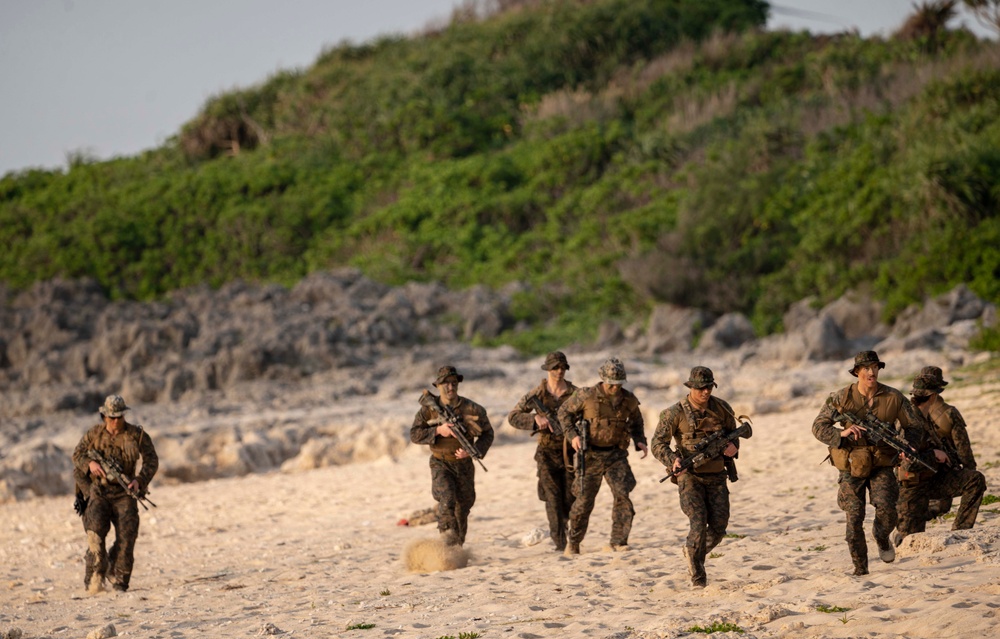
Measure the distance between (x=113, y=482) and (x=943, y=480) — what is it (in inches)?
255

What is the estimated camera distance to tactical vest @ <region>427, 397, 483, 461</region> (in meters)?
11.0

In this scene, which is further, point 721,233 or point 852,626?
point 721,233

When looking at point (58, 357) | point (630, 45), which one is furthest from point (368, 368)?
point (630, 45)

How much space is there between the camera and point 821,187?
90.3ft

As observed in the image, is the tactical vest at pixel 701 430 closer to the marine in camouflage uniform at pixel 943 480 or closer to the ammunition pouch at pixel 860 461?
the ammunition pouch at pixel 860 461

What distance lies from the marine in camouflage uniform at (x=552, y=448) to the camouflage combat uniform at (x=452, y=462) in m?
0.31

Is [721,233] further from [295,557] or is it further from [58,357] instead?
[295,557]

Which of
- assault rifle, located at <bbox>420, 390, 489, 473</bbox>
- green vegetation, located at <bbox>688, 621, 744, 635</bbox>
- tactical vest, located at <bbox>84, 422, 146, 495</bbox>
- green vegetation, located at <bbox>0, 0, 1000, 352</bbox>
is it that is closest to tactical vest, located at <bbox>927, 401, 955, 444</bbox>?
green vegetation, located at <bbox>688, 621, 744, 635</bbox>

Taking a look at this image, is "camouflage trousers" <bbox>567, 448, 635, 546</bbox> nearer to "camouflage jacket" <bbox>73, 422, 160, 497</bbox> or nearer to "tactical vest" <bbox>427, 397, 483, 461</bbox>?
"tactical vest" <bbox>427, 397, 483, 461</bbox>

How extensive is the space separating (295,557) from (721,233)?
57.0ft

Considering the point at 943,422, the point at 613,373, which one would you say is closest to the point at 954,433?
the point at 943,422

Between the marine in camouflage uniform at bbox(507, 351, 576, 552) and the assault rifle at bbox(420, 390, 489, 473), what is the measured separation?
1.28ft

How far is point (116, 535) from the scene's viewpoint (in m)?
10.9

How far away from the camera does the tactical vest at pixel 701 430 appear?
8922 millimetres
